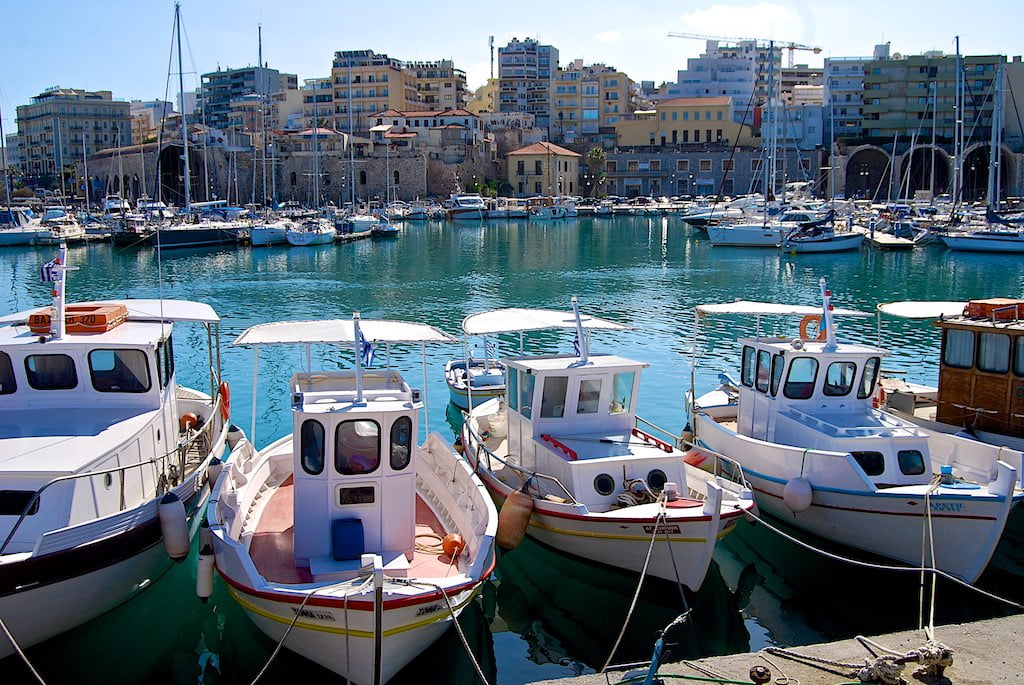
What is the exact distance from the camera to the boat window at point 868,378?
13.7m

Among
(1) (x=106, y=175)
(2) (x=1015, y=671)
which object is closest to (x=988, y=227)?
(2) (x=1015, y=671)

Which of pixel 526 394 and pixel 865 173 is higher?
pixel 865 173

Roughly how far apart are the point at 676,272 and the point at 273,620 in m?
42.6

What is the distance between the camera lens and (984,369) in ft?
46.8

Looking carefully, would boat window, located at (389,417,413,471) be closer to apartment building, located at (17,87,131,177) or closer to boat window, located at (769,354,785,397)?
boat window, located at (769,354,785,397)

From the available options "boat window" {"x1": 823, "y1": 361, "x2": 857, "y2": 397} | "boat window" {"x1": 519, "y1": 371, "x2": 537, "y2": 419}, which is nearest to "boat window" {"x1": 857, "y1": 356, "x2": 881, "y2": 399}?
"boat window" {"x1": 823, "y1": 361, "x2": 857, "y2": 397}

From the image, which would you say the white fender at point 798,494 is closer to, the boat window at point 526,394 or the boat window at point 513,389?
the boat window at point 526,394

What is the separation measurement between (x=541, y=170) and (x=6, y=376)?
9607cm

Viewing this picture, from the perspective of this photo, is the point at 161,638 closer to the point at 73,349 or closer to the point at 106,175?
the point at 73,349

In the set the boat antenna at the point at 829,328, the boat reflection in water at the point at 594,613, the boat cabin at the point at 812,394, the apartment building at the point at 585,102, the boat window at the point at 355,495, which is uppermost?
the apartment building at the point at 585,102

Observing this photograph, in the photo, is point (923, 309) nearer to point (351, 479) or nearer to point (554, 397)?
point (554, 397)

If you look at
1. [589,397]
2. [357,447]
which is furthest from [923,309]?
[357,447]

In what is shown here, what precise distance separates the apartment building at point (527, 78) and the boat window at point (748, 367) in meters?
109

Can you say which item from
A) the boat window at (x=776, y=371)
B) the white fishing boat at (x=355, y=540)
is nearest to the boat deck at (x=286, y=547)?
the white fishing boat at (x=355, y=540)
